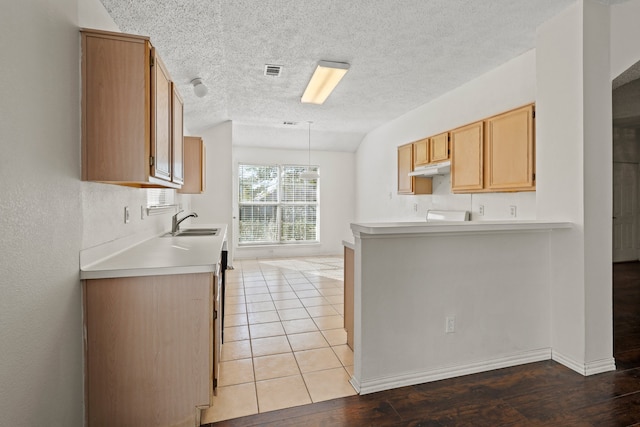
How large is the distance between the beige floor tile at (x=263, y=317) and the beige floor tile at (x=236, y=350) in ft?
1.60

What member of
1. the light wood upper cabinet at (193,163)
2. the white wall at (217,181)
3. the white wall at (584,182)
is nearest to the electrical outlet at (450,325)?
the white wall at (584,182)

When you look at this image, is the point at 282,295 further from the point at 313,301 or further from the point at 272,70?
the point at 272,70

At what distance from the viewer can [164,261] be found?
76.7 inches

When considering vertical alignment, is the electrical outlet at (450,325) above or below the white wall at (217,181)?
below

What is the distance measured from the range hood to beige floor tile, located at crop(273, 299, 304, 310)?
2.32 meters

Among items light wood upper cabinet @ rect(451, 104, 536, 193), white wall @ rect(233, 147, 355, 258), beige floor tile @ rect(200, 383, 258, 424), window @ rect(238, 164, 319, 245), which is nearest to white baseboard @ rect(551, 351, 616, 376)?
light wood upper cabinet @ rect(451, 104, 536, 193)

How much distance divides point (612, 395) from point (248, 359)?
8.02 feet

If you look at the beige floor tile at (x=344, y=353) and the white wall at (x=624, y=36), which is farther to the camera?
the beige floor tile at (x=344, y=353)

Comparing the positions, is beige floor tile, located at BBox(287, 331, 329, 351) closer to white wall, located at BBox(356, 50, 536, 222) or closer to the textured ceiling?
white wall, located at BBox(356, 50, 536, 222)

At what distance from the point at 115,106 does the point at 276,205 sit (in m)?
5.91

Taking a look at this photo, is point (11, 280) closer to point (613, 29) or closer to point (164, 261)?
point (164, 261)

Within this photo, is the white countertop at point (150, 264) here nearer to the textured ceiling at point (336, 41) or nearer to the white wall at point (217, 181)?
the textured ceiling at point (336, 41)

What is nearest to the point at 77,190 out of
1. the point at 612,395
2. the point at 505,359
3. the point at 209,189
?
the point at 505,359

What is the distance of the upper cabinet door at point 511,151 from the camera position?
9.75ft
